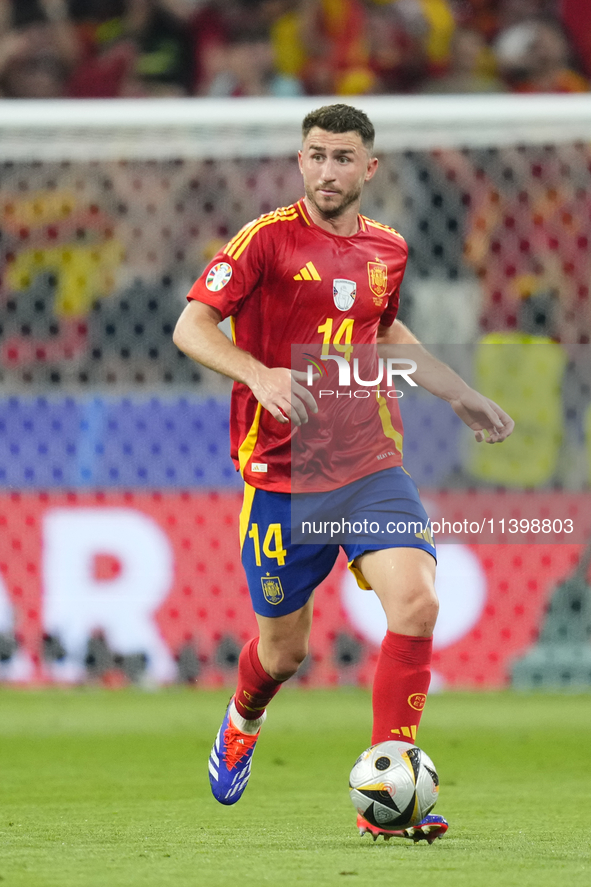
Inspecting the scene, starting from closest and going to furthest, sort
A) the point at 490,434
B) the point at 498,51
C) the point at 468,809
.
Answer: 1. the point at 490,434
2. the point at 468,809
3. the point at 498,51

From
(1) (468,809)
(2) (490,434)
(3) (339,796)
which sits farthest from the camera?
(3) (339,796)

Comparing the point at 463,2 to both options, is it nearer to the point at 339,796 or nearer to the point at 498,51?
the point at 498,51

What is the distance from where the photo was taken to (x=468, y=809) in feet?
14.0

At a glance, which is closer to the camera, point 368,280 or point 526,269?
point 368,280

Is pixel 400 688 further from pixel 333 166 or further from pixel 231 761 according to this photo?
pixel 333 166

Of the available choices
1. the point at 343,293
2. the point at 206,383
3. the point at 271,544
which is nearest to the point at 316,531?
the point at 271,544

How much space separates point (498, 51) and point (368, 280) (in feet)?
21.8

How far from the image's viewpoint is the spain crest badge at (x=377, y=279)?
4055 mm

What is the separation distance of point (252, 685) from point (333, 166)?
1659 millimetres

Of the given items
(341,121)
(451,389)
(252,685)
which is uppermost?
(341,121)

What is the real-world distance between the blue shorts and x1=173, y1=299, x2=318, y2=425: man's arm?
38 cm

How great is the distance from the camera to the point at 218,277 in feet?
12.6

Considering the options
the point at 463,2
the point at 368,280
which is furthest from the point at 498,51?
the point at 368,280

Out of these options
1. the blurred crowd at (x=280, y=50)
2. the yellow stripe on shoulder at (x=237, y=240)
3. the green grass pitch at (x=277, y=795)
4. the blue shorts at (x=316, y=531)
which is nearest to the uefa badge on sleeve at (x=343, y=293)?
the yellow stripe on shoulder at (x=237, y=240)
